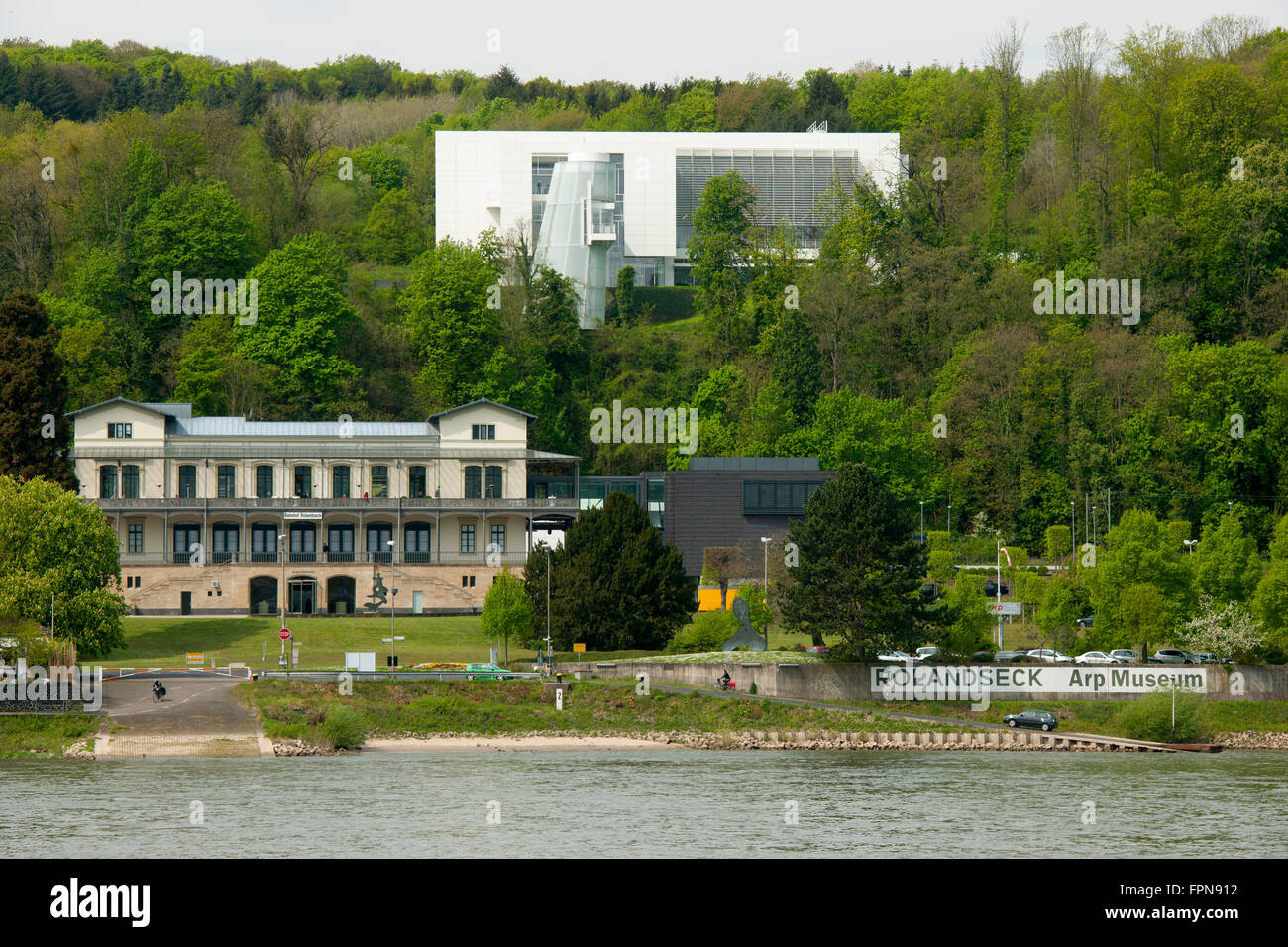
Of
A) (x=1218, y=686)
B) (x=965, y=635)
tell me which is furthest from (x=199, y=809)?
(x=1218, y=686)

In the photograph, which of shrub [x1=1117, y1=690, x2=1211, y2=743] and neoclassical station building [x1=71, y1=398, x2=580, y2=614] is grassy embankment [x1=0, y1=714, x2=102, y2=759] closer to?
neoclassical station building [x1=71, y1=398, x2=580, y2=614]

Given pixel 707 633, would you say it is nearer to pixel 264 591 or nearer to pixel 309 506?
pixel 309 506

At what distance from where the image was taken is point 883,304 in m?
112

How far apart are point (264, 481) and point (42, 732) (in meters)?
35.8

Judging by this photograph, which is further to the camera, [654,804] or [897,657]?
[897,657]

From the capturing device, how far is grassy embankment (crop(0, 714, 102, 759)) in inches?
2184

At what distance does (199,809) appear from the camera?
139 ft

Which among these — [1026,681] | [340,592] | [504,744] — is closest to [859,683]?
[1026,681]

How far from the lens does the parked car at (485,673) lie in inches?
2530

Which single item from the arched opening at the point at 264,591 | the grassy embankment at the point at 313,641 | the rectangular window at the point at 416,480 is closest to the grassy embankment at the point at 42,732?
the grassy embankment at the point at 313,641

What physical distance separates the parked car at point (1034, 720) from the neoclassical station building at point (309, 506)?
3524 centimetres

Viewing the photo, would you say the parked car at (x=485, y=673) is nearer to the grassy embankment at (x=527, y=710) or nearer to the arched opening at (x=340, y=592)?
the grassy embankment at (x=527, y=710)

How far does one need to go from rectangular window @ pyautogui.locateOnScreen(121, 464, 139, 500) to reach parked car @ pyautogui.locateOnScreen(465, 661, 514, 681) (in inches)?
1280

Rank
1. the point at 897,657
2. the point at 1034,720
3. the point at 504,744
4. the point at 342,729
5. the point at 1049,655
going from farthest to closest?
the point at 1049,655 < the point at 897,657 < the point at 1034,720 < the point at 504,744 < the point at 342,729
